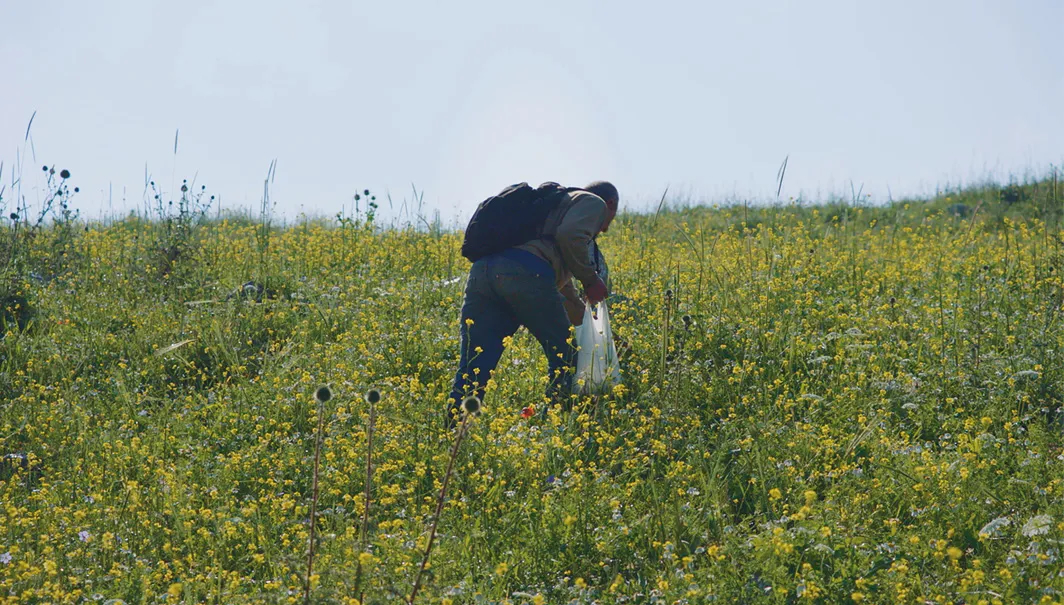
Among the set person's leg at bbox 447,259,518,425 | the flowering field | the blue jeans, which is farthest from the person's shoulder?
the flowering field

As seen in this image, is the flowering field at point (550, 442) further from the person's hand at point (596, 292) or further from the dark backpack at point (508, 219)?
the dark backpack at point (508, 219)

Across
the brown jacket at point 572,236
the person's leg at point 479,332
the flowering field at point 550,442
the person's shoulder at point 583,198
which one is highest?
the person's shoulder at point 583,198

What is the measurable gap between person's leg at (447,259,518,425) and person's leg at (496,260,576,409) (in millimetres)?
91

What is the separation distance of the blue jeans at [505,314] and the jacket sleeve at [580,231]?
142 millimetres

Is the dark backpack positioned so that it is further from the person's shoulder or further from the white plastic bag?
the white plastic bag

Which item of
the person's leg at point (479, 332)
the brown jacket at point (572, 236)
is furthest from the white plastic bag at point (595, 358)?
the person's leg at point (479, 332)

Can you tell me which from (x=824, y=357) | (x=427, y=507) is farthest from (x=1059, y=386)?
(x=427, y=507)

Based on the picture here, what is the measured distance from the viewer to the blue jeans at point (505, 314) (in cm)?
503

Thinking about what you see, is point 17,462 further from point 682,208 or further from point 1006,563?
point 682,208

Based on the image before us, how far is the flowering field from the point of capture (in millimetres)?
3652

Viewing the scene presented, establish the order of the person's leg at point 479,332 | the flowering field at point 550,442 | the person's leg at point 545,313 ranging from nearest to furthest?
the flowering field at point 550,442, the person's leg at point 545,313, the person's leg at point 479,332

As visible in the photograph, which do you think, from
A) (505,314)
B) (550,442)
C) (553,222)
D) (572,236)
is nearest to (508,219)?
(553,222)

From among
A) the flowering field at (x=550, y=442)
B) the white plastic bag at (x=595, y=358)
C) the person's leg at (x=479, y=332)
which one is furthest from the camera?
the white plastic bag at (x=595, y=358)

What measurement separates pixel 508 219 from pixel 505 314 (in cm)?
54
